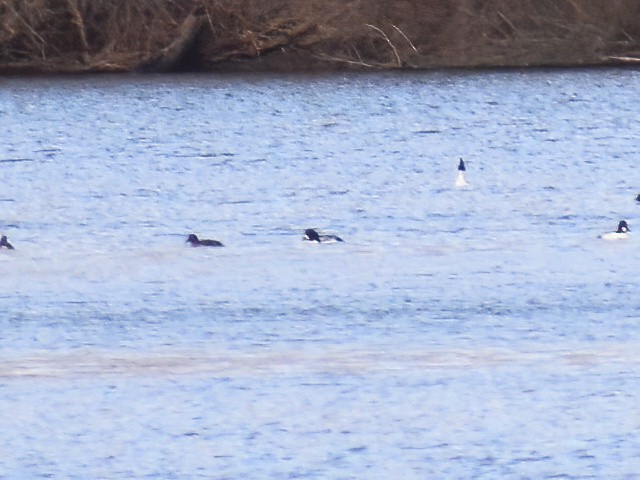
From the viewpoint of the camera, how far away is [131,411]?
9039mm

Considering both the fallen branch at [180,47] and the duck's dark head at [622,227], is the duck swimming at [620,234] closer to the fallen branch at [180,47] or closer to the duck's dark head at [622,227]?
the duck's dark head at [622,227]

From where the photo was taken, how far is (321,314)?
11.7m

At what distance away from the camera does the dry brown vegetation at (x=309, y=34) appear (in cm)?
3697

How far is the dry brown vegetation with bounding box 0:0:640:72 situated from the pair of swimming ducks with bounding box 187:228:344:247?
22349 mm

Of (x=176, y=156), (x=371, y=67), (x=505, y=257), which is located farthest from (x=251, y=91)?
(x=505, y=257)

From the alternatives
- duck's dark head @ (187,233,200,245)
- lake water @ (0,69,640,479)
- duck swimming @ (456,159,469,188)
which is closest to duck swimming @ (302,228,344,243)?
lake water @ (0,69,640,479)

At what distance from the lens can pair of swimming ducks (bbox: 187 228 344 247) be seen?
14703 mm

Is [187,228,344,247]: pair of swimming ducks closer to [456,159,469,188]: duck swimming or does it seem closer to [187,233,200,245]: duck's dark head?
[187,233,200,245]: duck's dark head

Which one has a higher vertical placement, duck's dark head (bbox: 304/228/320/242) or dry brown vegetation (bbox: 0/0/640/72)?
dry brown vegetation (bbox: 0/0/640/72)

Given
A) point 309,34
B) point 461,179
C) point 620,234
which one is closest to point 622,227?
point 620,234

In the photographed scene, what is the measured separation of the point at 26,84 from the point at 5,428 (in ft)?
93.5

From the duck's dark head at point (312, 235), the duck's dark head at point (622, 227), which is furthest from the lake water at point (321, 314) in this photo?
the duck's dark head at point (622, 227)

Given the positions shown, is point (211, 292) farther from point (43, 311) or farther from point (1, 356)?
point (1, 356)

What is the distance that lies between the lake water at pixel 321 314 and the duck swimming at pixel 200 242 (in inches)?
7.2
